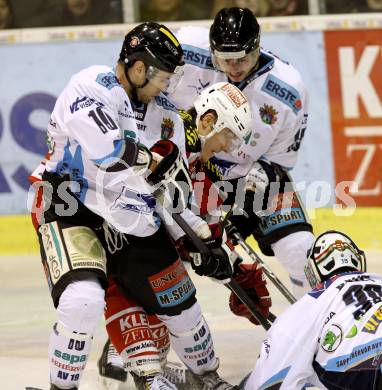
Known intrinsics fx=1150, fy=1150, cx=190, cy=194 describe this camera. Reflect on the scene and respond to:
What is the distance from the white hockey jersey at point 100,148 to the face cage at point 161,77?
0.13 m

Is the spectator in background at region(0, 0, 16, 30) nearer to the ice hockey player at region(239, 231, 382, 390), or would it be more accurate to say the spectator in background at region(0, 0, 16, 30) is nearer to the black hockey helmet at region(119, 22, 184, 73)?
the black hockey helmet at region(119, 22, 184, 73)

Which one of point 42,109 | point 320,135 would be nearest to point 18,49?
point 42,109

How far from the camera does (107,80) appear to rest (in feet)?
13.7

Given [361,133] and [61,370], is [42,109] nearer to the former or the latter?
[361,133]

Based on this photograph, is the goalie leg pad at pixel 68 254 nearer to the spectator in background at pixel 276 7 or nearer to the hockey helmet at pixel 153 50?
the hockey helmet at pixel 153 50

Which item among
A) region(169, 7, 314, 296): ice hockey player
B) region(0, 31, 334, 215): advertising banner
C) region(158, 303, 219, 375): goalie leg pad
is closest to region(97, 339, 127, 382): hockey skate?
region(158, 303, 219, 375): goalie leg pad

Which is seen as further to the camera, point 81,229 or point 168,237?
point 168,237

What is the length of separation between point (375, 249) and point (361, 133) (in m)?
0.80

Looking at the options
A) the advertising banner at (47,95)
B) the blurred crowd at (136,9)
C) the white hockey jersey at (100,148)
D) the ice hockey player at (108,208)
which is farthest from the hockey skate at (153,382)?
the blurred crowd at (136,9)

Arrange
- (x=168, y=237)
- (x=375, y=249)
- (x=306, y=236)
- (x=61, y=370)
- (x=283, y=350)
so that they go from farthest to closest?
(x=375, y=249)
(x=306, y=236)
(x=168, y=237)
(x=61, y=370)
(x=283, y=350)

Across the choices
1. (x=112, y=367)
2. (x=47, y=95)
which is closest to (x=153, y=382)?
(x=112, y=367)

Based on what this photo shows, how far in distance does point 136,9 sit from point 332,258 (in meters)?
4.08

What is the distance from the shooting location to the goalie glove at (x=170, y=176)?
13.5 ft

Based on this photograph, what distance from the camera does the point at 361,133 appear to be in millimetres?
7266
